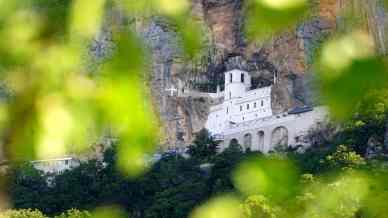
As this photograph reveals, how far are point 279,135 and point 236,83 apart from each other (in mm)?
3078

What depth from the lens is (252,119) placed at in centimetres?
1880

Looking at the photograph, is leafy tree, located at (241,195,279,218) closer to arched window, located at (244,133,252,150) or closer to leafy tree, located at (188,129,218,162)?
leafy tree, located at (188,129,218,162)

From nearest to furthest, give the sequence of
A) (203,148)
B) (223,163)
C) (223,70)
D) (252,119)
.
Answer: (223,163)
(203,148)
(252,119)
(223,70)

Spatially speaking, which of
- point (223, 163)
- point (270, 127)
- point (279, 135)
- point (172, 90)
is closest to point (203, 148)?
point (270, 127)

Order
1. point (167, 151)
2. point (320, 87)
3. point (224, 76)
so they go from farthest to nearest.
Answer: point (224, 76) < point (167, 151) < point (320, 87)

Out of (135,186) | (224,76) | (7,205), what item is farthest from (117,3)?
(224,76)

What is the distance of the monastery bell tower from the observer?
65.5 ft

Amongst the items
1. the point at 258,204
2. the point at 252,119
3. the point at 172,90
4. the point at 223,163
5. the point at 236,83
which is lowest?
the point at 223,163

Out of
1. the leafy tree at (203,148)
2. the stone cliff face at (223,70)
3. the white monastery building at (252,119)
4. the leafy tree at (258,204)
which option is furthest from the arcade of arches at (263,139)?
the leafy tree at (258,204)

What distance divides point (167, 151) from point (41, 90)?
17975mm

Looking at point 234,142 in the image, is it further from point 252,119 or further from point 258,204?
point 258,204

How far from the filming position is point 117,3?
52 centimetres

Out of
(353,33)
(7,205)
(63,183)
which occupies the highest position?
(353,33)

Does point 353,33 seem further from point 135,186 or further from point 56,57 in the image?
point 135,186
